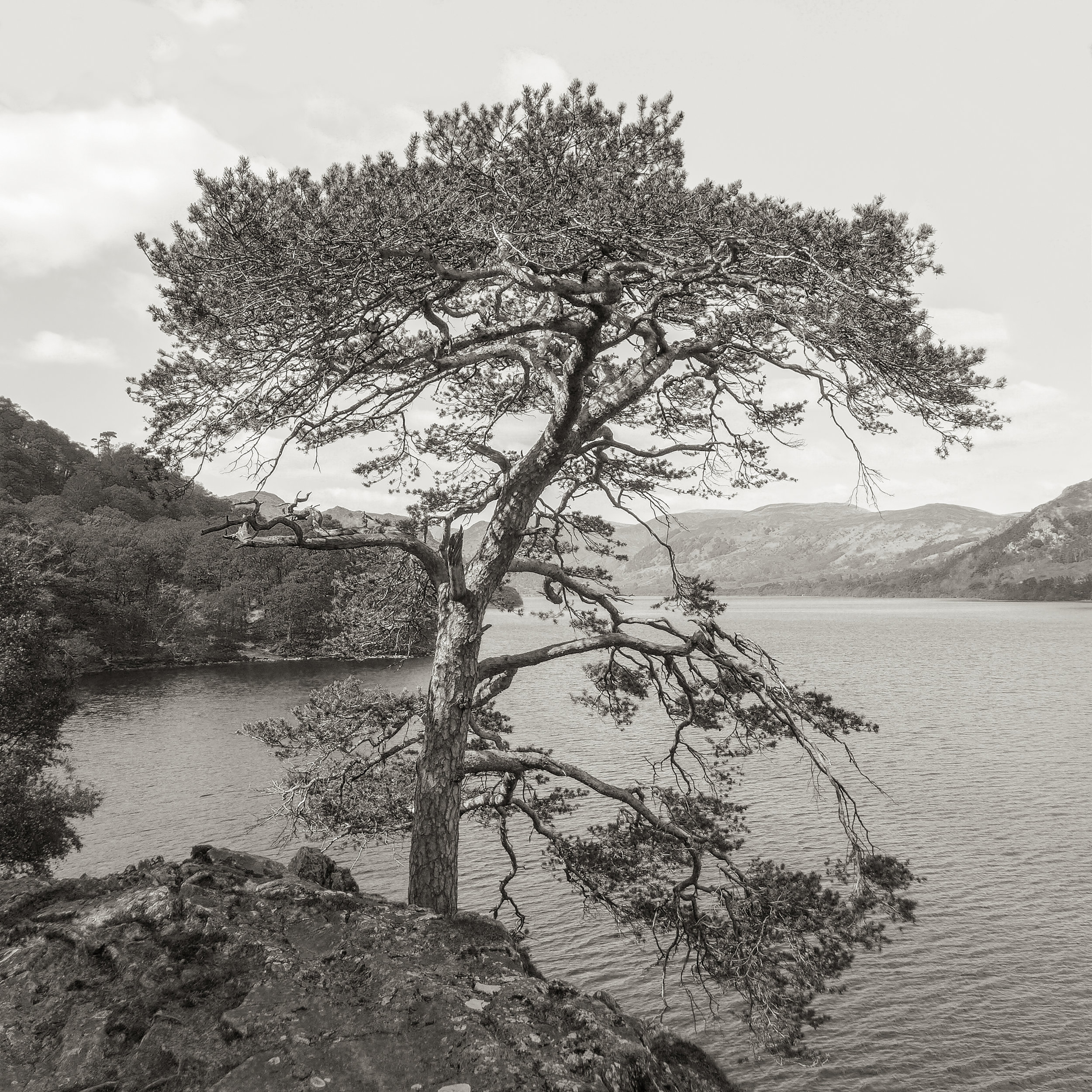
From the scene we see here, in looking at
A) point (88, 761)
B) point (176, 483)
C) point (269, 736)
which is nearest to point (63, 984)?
point (176, 483)

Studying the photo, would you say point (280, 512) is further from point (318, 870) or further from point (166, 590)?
point (166, 590)

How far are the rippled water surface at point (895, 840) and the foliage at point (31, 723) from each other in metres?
2.06

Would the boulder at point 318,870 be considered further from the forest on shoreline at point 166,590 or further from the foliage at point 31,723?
the forest on shoreline at point 166,590

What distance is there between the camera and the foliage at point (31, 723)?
2025cm

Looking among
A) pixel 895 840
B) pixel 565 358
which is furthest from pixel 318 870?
pixel 895 840

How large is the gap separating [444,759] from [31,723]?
20.6 m

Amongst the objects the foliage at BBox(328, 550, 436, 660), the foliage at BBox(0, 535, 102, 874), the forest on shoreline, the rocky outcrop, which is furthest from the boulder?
the forest on shoreline

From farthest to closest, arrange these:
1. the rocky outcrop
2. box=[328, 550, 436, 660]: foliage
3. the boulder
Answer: box=[328, 550, 436, 660]: foliage, the boulder, the rocky outcrop

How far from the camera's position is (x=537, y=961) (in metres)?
16.9

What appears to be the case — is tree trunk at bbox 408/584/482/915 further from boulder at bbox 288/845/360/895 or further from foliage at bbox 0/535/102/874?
foliage at bbox 0/535/102/874

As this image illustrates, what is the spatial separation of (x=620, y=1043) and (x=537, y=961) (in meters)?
12.8

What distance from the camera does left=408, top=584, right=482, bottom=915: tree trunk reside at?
28.2 feet

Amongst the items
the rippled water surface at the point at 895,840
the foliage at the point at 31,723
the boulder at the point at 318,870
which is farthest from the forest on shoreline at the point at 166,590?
the boulder at the point at 318,870

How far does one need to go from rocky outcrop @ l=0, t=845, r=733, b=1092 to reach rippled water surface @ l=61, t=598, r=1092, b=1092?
10438 mm
